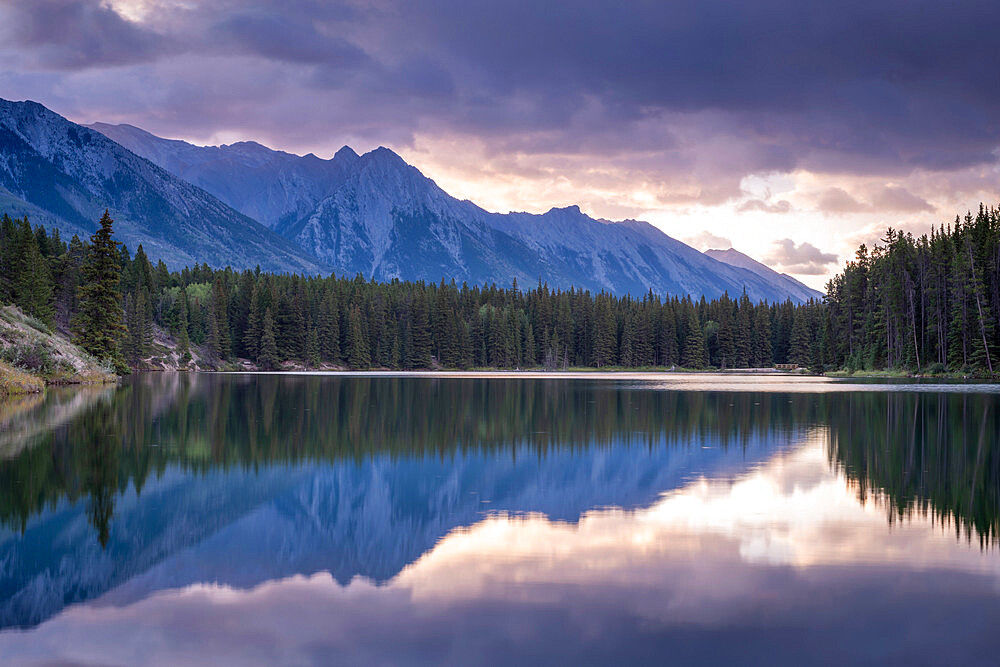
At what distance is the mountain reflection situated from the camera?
539 inches

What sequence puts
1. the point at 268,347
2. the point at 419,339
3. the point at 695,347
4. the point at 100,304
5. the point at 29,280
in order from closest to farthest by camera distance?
1. the point at 100,304
2. the point at 29,280
3. the point at 268,347
4. the point at 419,339
5. the point at 695,347

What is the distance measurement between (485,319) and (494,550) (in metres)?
176

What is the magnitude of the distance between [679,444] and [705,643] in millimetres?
21095

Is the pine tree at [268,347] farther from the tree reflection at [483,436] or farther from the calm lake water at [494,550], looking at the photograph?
the calm lake water at [494,550]

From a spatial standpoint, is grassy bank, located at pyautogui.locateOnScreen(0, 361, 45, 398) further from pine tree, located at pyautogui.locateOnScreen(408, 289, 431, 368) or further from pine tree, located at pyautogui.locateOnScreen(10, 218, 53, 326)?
pine tree, located at pyautogui.locateOnScreen(408, 289, 431, 368)

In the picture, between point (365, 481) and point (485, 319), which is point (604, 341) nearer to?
point (485, 319)

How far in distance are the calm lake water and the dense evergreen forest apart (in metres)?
70.1

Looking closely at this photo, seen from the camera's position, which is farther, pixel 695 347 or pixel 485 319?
pixel 485 319

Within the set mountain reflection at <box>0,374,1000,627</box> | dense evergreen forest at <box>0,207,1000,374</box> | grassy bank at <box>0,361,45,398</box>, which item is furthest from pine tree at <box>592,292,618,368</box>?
mountain reflection at <box>0,374,1000,627</box>

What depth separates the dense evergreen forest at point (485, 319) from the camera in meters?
91.8

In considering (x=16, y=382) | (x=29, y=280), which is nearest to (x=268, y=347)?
(x=29, y=280)

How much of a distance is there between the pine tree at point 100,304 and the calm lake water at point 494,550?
191 ft

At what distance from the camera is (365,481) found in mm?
21672

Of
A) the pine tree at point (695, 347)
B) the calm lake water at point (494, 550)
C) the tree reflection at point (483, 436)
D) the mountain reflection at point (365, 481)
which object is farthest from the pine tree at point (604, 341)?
the calm lake water at point (494, 550)
